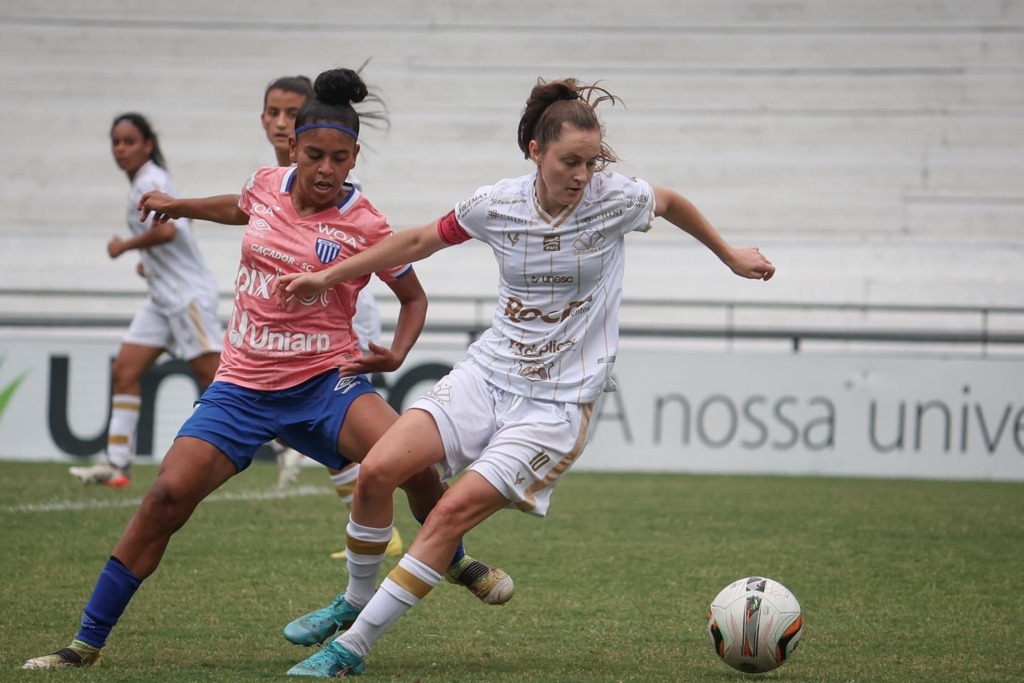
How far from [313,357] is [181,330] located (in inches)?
183

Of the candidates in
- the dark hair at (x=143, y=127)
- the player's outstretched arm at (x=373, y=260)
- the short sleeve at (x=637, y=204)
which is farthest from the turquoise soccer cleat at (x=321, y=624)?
the dark hair at (x=143, y=127)

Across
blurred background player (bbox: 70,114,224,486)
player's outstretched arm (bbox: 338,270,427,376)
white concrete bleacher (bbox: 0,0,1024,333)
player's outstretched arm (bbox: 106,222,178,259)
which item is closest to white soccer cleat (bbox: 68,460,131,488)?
blurred background player (bbox: 70,114,224,486)

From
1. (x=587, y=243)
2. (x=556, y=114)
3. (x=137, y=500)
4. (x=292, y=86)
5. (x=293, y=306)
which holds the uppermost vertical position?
(x=292, y=86)

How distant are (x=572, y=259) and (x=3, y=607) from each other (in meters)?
2.62

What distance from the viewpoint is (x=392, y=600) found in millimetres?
4039

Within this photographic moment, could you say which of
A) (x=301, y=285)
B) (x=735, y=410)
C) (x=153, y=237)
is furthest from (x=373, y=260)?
(x=735, y=410)

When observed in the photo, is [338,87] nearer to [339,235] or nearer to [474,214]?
[339,235]

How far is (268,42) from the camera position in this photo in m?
18.1

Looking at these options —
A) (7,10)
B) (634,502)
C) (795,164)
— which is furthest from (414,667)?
(7,10)

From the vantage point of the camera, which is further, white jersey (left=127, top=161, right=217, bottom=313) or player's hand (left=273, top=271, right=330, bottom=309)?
white jersey (left=127, top=161, right=217, bottom=313)

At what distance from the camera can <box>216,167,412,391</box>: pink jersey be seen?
448 centimetres

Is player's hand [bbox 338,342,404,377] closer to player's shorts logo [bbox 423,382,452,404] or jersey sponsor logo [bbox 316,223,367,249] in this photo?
player's shorts logo [bbox 423,382,452,404]

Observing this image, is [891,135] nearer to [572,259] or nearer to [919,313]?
[919,313]

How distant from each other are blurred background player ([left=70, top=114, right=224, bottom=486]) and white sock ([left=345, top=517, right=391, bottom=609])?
4.49 meters
